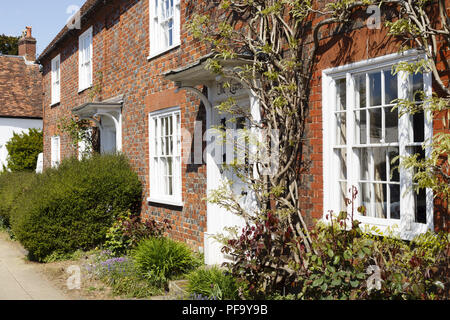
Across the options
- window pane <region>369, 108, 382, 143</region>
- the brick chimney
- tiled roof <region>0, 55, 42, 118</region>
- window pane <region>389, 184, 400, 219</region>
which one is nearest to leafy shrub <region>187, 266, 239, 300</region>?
window pane <region>389, 184, 400, 219</region>

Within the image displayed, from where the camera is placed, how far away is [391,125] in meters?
5.15

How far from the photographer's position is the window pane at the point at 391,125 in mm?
5102

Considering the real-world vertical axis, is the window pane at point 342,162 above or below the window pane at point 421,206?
above

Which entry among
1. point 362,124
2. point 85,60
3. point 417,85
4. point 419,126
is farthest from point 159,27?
point 419,126

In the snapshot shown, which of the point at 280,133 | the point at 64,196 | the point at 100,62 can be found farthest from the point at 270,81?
the point at 100,62

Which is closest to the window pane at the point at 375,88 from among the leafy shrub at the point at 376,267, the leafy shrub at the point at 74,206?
the leafy shrub at the point at 376,267

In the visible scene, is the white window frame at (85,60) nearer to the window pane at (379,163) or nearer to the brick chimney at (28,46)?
the window pane at (379,163)

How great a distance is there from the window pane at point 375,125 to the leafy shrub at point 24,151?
2050 cm

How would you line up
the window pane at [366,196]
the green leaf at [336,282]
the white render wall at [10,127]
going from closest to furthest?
the green leaf at [336,282]
the window pane at [366,196]
the white render wall at [10,127]

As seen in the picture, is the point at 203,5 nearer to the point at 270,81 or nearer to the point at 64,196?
the point at 270,81

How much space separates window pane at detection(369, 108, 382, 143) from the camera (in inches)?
208

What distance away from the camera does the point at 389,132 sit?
517 centimetres

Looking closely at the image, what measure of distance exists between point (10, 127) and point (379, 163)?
24.7 metres

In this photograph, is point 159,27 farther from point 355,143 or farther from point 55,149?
point 55,149
